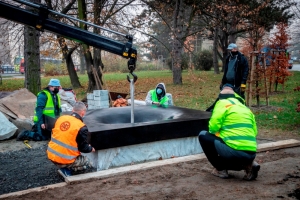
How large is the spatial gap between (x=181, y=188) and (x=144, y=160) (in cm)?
168

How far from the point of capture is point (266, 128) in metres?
8.98

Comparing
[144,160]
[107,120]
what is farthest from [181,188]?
[107,120]

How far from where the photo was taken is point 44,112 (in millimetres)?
8117

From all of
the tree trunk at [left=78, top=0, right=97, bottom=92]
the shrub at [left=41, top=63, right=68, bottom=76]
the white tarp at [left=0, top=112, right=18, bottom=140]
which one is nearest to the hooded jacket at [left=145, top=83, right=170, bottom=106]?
the white tarp at [left=0, top=112, right=18, bottom=140]

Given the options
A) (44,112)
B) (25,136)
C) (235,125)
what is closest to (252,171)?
(235,125)

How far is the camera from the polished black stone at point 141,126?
5820mm

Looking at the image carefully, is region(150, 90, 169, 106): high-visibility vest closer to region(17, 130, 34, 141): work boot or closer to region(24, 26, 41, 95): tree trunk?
region(17, 130, 34, 141): work boot

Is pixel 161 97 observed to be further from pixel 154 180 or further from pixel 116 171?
pixel 154 180

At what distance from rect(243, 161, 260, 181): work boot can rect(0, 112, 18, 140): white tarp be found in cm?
579

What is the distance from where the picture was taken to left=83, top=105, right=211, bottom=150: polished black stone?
19.1 ft

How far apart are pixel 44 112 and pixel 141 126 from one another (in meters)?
3.03

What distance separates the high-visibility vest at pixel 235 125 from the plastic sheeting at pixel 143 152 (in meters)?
1.85

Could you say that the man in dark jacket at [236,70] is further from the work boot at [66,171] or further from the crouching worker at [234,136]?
the work boot at [66,171]

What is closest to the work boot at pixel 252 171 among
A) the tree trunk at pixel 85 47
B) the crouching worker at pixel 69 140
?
the crouching worker at pixel 69 140
